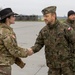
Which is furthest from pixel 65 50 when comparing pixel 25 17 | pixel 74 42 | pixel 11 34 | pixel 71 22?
pixel 25 17

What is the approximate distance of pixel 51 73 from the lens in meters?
6.46

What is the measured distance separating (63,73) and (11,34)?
1.38m

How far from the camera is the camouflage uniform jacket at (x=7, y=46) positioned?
554 centimetres

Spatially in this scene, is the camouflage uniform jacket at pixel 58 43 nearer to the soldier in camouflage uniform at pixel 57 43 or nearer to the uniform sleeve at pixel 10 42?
the soldier in camouflage uniform at pixel 57 43

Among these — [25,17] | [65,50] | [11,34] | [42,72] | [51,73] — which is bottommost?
[25,17]

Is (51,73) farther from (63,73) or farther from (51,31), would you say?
(51,31)

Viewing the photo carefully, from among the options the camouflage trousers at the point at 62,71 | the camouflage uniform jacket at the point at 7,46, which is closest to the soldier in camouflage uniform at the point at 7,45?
the camouflage uniform jacket at the point at 7,46

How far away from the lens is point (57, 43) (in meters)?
6.34

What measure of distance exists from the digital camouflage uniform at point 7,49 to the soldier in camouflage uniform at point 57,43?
0.90 m

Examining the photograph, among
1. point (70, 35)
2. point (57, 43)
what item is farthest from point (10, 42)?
point (70, 35)

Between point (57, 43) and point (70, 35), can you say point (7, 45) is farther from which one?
point (70, 35)

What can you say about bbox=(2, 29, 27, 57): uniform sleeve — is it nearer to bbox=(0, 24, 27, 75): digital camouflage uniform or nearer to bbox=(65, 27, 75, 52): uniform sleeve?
bbox=(0, 24, 27, 75): digital camouflage uniform

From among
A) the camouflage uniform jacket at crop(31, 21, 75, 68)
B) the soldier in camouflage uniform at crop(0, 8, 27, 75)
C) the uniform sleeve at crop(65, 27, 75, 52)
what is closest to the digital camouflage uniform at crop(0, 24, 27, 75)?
the soldier in camouflage uniform at crop(0, 8, 27, 75)

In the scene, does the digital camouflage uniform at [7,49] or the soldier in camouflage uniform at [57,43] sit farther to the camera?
the soldier in camouflage uniform at [57,43]
